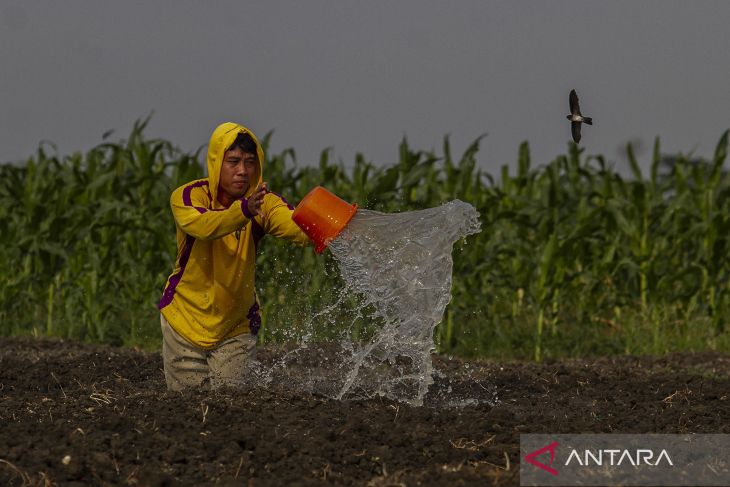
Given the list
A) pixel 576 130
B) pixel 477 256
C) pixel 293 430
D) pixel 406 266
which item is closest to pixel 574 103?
pixel 576 130

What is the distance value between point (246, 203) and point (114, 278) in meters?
5.28

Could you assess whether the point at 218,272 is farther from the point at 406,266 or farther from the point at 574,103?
the point at 574,103

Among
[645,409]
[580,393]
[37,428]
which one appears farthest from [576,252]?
[37,428]

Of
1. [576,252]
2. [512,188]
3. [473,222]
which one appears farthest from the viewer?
[512,188]

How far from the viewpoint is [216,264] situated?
5.61 m

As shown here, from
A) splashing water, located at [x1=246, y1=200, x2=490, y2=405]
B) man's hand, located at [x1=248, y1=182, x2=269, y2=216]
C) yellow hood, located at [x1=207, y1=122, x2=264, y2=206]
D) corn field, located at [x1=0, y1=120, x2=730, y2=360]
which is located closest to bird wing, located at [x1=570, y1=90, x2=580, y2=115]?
splashing water, located at [x1=246, y1=200, x2=490, y2=405]

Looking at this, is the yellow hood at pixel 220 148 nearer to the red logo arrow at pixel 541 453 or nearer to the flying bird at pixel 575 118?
the flying bird at pixel 575 118

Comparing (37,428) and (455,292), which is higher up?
(455,292)

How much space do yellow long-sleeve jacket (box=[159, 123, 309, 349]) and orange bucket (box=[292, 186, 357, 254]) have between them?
0.34m

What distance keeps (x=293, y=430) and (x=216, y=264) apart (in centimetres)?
124

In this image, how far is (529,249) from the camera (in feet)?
32.3

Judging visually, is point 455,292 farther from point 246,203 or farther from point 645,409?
point 246,203

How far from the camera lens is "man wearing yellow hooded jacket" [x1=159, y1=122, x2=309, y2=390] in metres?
5.47

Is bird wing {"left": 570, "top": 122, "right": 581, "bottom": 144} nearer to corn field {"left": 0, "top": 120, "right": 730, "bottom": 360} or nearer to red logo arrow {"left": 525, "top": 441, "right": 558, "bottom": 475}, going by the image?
red logo arrow {"left": 525, "top": 441, "right": 558, "bottom": 475}
